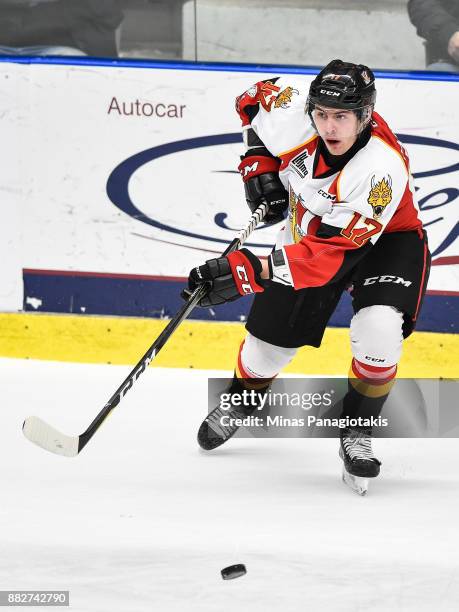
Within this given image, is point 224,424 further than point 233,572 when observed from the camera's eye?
Yes

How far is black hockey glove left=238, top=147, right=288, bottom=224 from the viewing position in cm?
312

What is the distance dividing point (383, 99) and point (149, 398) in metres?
1.31

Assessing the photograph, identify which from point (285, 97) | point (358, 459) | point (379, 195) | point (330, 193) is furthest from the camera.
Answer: point (285, 97)

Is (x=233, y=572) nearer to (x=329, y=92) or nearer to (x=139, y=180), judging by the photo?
(x=329, y=92)

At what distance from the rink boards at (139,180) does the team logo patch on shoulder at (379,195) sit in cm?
125

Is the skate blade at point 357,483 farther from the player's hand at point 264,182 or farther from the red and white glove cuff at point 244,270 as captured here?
the player's hand at point 264,182

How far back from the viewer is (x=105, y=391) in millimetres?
3770

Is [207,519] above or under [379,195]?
under

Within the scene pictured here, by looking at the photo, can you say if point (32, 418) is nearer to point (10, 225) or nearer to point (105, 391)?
point (105, 391)

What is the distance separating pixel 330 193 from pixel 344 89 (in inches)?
10.4

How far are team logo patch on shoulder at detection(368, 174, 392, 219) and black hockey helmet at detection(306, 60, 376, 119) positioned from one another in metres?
0.17

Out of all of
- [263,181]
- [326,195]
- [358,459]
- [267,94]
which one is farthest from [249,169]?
[358,459]

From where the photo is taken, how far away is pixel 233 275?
8.87ft

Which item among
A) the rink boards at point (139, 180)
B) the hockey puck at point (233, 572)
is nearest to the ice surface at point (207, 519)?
the hockey puck at point (233, 572)
